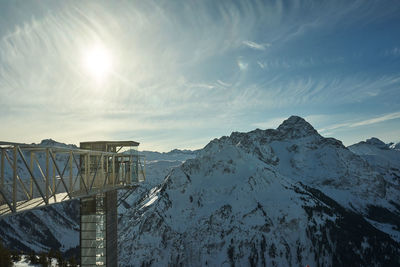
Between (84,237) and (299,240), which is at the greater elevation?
(84,237)

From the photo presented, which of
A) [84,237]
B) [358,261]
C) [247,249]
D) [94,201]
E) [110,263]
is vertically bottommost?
[358,261]

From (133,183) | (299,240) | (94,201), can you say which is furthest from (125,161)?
(299,240)

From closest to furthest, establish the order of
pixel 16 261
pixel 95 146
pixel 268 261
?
pixel 95 146, pixel 16 261, pixel 268 261

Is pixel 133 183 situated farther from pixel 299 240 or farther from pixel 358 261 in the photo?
pixel 358 261

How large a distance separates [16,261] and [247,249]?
504ft

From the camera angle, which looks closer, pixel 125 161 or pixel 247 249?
pixel 125 161

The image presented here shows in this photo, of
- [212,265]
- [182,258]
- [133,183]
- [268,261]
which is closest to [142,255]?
[182,258]

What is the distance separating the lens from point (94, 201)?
87.9 feet

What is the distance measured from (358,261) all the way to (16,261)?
20137 centimetres

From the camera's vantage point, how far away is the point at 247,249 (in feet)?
650

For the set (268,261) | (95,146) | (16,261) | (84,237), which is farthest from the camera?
(268,261)

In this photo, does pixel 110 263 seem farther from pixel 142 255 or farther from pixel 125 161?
pixel 142 255

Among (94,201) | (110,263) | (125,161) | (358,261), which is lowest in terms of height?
(358,261)

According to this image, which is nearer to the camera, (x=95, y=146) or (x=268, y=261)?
(x=95, y=146)
